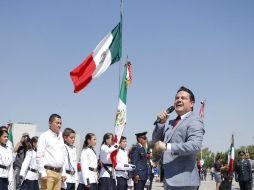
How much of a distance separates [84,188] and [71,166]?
0.88 metres

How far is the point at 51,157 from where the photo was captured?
7.98 m

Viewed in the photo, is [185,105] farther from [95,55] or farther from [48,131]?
[95,55]

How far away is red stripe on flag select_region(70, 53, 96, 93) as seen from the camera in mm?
9555

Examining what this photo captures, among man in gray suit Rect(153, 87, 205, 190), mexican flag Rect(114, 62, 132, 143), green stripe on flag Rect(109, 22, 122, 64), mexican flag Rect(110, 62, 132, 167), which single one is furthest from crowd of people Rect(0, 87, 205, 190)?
green stripe on flag Rect(109, 22, 122, 64)

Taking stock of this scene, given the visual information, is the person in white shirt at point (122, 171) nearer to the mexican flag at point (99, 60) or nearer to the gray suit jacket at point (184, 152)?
the mexican flag at point (99, 60)

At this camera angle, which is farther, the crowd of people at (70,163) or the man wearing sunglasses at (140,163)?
the man wearing sunglasses at (140,163)

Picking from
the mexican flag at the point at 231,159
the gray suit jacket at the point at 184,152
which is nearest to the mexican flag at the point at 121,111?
the gray suit jacket at the point at 184,152

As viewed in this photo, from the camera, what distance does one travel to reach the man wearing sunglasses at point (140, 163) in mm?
11266

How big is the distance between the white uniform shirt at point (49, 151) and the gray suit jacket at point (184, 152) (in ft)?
13.3

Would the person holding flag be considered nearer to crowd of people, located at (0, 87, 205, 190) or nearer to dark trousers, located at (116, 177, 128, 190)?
crowd of people, located at (0, 87, 205, 190)

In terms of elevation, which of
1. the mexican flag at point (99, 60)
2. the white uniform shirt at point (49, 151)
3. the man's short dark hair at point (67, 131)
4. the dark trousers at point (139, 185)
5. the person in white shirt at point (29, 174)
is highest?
the mexican flag at point (99, 60)

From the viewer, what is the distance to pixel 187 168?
4.21 meters

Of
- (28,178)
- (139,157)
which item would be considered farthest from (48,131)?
(139,157)

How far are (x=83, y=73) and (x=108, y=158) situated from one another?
2264 mm
